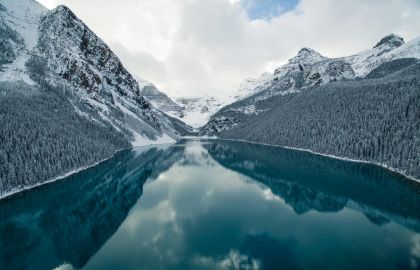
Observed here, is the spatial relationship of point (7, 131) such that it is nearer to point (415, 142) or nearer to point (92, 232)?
point (92, 232)

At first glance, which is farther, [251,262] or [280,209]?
[280,209]

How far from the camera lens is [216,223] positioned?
64438 millimetres

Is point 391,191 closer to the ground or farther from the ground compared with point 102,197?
farther from the ground

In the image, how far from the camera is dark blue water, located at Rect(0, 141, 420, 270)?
46.4 m

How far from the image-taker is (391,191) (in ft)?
298

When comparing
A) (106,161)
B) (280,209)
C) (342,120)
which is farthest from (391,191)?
(106,161)

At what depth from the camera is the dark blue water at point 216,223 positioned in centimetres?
4638

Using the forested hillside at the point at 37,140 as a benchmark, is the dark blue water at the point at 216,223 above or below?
below

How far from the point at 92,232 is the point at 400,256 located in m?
55.9

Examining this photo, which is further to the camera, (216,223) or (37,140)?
(37,140)

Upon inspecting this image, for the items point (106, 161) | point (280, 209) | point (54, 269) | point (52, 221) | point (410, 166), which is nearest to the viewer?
point (54, 269)

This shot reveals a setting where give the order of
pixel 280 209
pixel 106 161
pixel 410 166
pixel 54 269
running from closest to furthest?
pixel 54 269, pixel 280 209, pixel 410 166, pixel 106 161

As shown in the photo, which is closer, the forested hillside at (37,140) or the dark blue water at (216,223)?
the dark blue water at (216,223)

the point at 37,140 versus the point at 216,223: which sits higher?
the point at 37,140
